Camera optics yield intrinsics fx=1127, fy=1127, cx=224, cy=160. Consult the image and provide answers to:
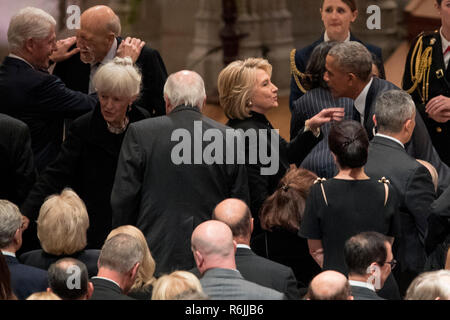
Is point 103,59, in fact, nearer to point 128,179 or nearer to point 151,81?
point 151,81

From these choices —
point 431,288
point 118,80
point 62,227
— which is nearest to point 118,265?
point 62,227

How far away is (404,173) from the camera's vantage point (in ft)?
17.3

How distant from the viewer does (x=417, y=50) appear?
6664mm

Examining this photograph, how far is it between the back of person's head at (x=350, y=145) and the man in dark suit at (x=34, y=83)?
5.65ft

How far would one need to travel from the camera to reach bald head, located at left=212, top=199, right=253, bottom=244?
4.90m

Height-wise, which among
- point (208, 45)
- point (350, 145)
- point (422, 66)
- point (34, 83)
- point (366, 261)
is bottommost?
point (366, 261)

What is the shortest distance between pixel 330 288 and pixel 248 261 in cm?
69

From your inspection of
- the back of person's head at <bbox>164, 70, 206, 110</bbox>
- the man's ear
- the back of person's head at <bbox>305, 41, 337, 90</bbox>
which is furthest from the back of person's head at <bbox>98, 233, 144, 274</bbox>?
the back of person's head at <bbox>305, 41, 337, 90</bbox>

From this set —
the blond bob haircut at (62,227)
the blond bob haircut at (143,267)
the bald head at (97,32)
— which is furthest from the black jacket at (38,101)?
the blond bob haircut at (143,267)

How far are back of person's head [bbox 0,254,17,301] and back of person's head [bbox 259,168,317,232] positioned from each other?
1.30 meters

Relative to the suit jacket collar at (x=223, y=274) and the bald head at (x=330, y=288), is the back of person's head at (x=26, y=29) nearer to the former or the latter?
the suit jacket collar at (x=223, y=274)

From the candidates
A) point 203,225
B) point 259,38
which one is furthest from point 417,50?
point 259,38

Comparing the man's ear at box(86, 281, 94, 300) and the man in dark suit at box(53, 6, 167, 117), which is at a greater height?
the man in dark suit at box(53, 6, 167, 117)

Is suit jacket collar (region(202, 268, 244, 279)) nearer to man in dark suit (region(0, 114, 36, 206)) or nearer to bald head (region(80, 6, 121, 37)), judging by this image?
man in dark suit (region(0, 114, 36, 206))
